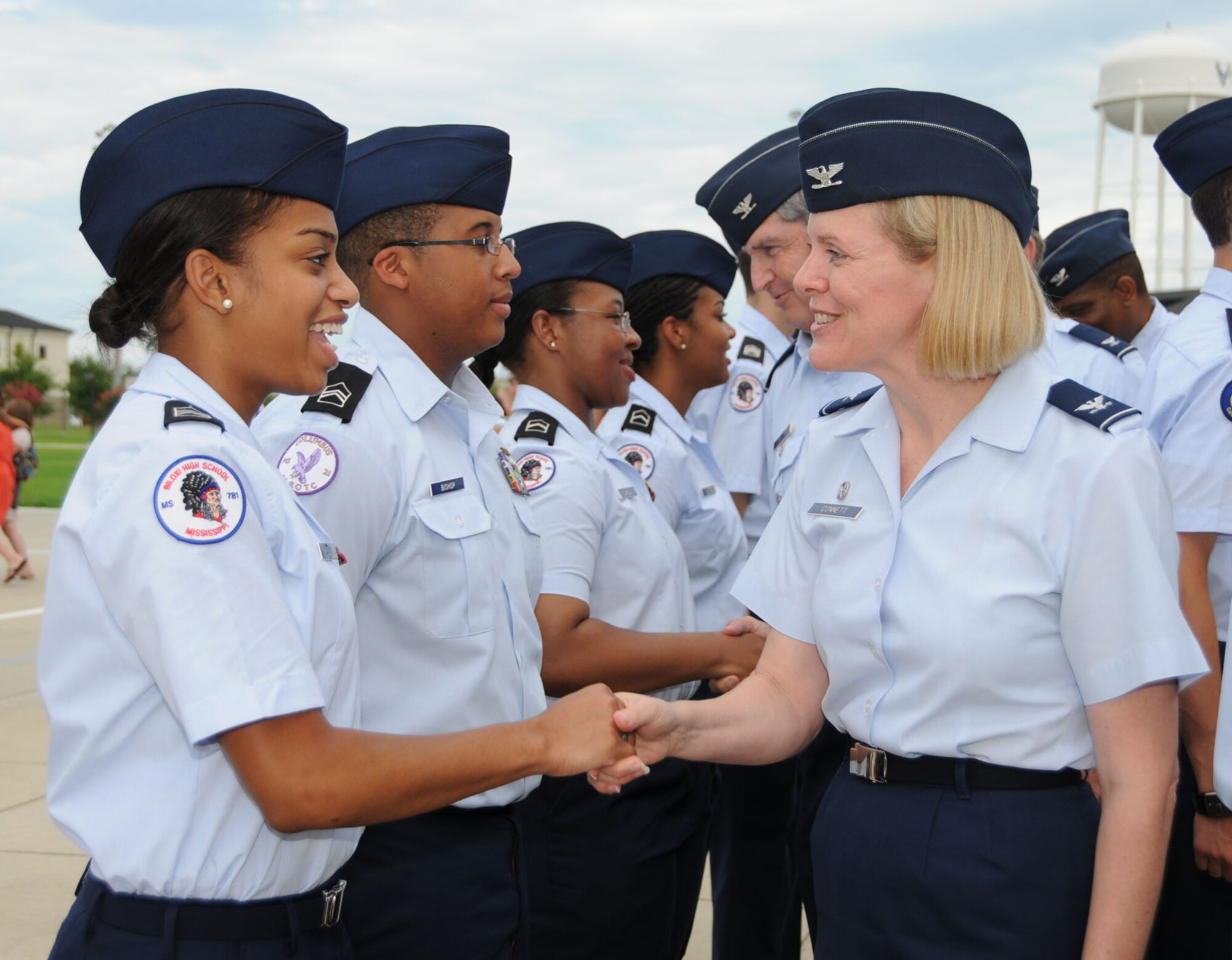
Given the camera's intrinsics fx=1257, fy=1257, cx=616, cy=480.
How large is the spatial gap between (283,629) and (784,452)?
8.14ft

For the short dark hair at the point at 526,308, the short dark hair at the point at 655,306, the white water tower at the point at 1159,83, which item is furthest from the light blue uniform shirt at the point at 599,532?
the white water tower at the point at 1159,83

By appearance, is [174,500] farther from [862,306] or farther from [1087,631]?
[1087,631]

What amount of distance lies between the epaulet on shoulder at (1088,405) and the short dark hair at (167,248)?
133 cm

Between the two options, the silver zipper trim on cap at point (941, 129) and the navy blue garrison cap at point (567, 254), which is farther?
the navy blue garrison cap at point (567, 254)

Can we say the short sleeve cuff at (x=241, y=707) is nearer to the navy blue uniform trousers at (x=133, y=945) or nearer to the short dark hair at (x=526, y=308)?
the navy blue uniform trousers at (x=133, y=945)

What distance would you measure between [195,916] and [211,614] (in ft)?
1.46

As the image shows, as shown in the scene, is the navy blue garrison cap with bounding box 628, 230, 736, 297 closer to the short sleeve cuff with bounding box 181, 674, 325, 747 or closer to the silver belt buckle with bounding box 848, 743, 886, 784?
the silver belt buckle with bounding box 848, 743, 886, 784

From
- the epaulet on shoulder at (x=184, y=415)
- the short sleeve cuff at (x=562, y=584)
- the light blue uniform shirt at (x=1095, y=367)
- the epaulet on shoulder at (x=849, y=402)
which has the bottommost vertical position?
the short sleeve cuff at (x=562, y=584)

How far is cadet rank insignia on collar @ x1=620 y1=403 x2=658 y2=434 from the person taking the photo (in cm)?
423

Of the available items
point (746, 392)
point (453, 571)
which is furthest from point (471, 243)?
point (746, 392)

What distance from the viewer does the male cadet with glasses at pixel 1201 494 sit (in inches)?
105

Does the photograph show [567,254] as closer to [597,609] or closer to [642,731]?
[597,609]

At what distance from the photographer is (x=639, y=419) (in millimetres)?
4289

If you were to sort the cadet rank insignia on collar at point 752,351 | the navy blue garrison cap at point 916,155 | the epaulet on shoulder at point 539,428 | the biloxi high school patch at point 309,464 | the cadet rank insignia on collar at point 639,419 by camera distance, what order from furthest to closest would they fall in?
1. the cadet rank insignia on collar at point 752,351
2. the cadet rank insignia on collar at point 639,419
3. the epaulet on shoulder at point 539,428
4. the biloxi high school patch at point 309,464
5. the navy blue garrison cap at point 916,155
